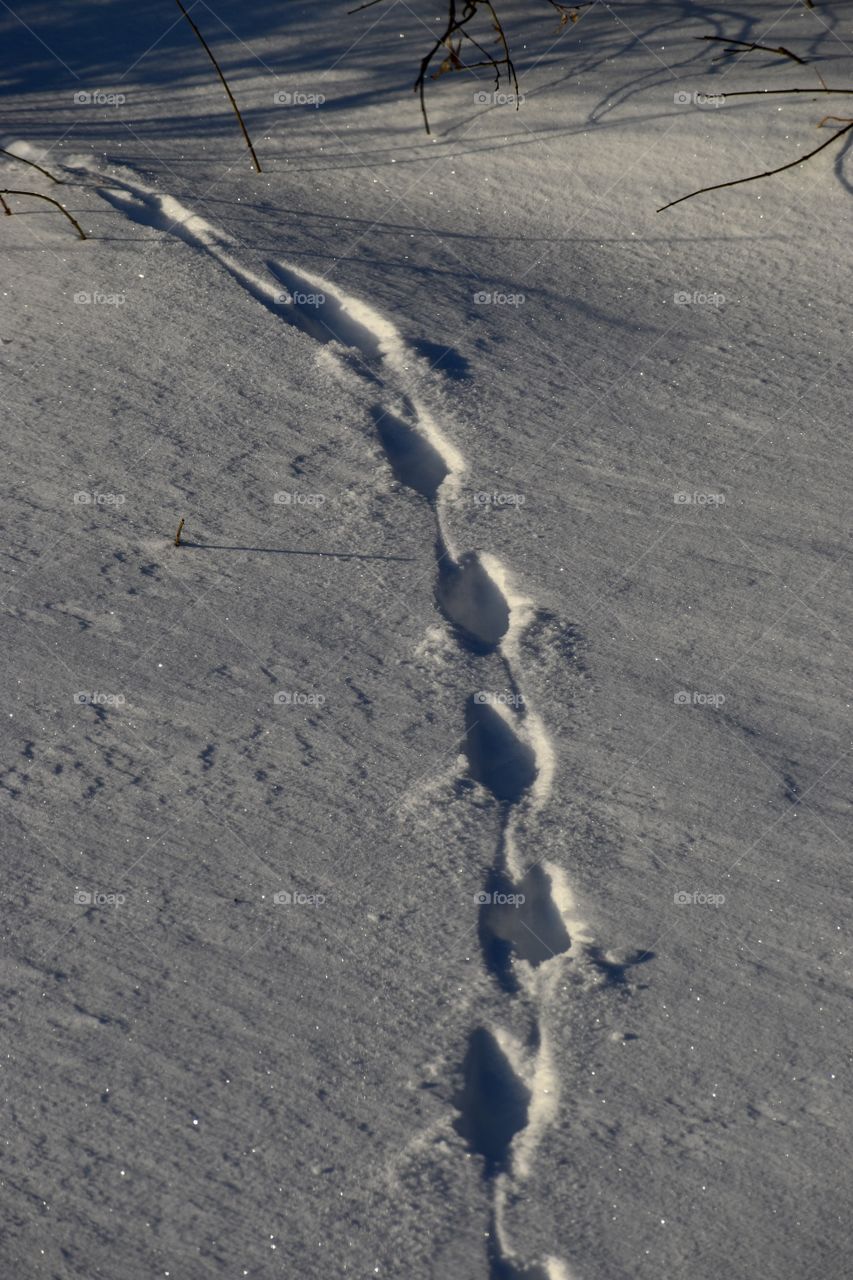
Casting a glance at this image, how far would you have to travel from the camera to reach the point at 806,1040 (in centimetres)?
198

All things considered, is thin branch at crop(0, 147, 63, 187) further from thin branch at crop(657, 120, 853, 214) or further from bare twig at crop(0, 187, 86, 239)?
thin branch at crop(657, 120, 853, 214)

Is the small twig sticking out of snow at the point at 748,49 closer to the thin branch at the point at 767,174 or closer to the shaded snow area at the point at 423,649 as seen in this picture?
the shaded snow area at the point at 423,649

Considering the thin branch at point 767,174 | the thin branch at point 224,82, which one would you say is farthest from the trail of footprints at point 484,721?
the thin branch at point 767,174

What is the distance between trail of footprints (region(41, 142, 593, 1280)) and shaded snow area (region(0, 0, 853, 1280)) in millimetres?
11

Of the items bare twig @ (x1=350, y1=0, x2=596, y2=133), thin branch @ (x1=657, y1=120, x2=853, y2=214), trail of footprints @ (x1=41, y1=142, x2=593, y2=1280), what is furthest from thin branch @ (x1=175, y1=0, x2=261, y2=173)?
thin branch @ (x1=657, y1=120, x2=853, y2=214)

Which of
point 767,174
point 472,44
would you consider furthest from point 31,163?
point 767,174

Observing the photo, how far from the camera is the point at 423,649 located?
2.37 metres

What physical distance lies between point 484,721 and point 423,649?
0.76 ft

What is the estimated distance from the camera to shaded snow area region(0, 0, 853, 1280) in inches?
73.3

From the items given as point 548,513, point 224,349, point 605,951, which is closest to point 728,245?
point 548,513

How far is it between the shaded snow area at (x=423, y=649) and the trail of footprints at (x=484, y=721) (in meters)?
0.01

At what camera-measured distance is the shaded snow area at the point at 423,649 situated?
1.86m

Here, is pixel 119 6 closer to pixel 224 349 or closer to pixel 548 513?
pixel 224 349

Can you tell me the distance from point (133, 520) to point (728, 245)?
1.98m
